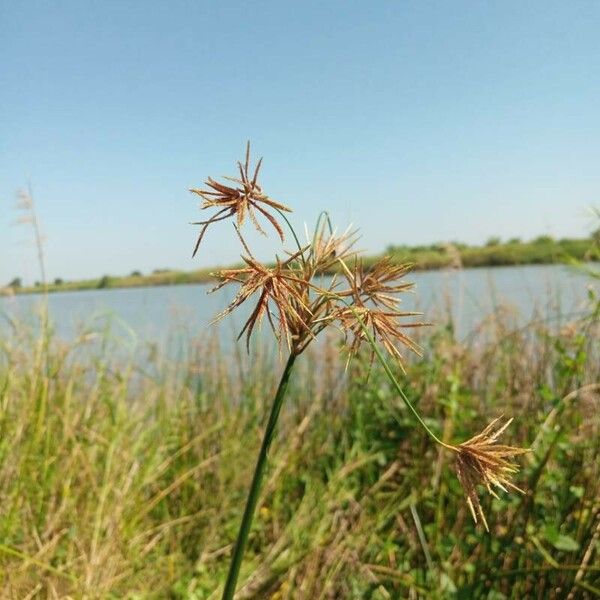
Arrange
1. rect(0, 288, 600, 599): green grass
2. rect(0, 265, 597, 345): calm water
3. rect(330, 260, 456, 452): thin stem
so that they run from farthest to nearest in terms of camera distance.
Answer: rect(0, 265, 597, 345): calm water, rect(0, 288, 600, 599): green grass, rect(330, 260, 456, 452): thin stem

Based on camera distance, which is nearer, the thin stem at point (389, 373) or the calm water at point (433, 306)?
the thin stem at point (389, 373)

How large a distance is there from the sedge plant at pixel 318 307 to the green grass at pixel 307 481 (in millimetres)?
745

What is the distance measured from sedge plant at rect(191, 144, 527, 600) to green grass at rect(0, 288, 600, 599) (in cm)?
74

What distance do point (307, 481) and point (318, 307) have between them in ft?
7.77

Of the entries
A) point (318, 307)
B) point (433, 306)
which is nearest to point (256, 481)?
point (318, 307)

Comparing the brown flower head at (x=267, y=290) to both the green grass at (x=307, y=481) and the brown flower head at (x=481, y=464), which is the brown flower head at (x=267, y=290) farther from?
the green grass at (x=307, y=481)

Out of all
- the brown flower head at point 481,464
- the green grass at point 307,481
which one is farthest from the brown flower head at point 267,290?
the green grass at point 307,481

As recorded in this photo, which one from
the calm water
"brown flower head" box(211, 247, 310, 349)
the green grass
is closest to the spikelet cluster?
"brown flower head" box(211, 247, 310, 349)

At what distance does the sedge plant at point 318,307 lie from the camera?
379 millimetres

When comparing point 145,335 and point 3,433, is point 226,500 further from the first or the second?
point 145,335

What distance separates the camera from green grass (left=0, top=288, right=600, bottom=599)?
158 cm

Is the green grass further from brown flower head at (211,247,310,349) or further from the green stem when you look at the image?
brown flower head at (211,247,310,349)

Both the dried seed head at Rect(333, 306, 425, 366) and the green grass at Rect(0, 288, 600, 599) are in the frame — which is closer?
the dried seed head at Rect(333, 306, 425, 366)

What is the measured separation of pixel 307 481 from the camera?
2.66m
